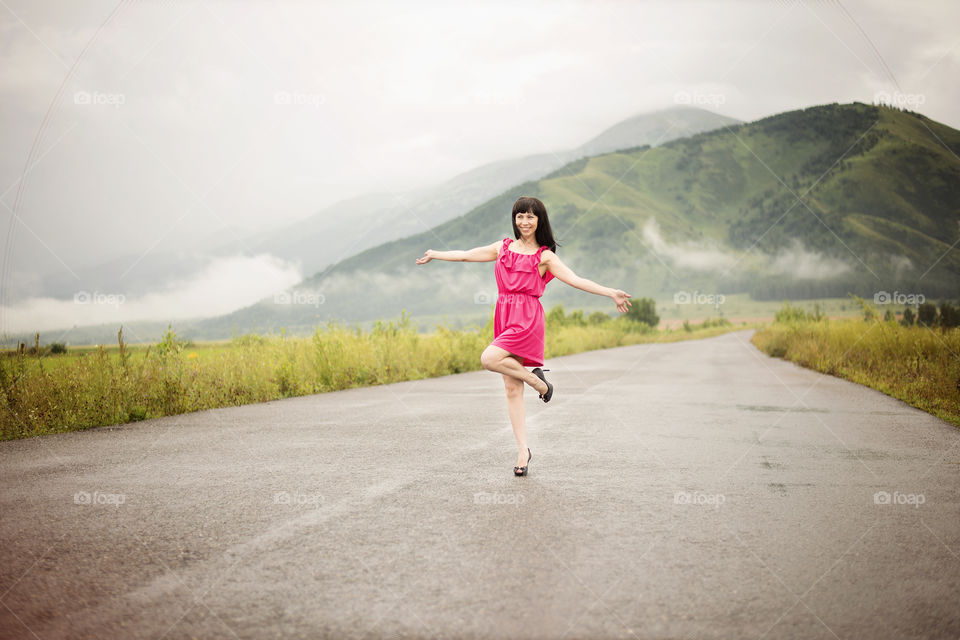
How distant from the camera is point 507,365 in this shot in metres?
5.70

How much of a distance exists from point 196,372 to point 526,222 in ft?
24.8

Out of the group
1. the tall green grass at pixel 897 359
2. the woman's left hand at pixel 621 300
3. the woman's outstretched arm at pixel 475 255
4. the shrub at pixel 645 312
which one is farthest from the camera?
the shrub at pixel 645 312

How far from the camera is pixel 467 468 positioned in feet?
19.3

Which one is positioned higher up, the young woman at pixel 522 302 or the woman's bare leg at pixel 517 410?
the young woman at pixel 522 302

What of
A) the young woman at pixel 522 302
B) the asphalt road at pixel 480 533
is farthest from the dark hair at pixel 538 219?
the asphalt road at pixel 480 533

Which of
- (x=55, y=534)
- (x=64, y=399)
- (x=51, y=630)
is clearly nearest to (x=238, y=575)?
(x=51, y=630)

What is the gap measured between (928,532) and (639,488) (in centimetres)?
181

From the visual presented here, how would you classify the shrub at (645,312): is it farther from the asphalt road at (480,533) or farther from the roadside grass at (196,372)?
the asphalt road at (480,533)

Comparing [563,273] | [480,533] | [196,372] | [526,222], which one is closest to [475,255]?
[526,222]

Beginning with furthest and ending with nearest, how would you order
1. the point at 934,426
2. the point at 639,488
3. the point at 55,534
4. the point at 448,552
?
the point at 934,426 → the point at 639,488 → the point at 55,534 → the point at 448,552

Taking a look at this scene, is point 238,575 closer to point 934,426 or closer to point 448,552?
point 448,552

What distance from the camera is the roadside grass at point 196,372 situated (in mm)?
8570

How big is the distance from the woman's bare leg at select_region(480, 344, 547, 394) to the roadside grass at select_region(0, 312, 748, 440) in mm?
5716

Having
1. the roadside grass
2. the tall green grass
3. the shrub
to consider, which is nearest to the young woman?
the roadside grass
